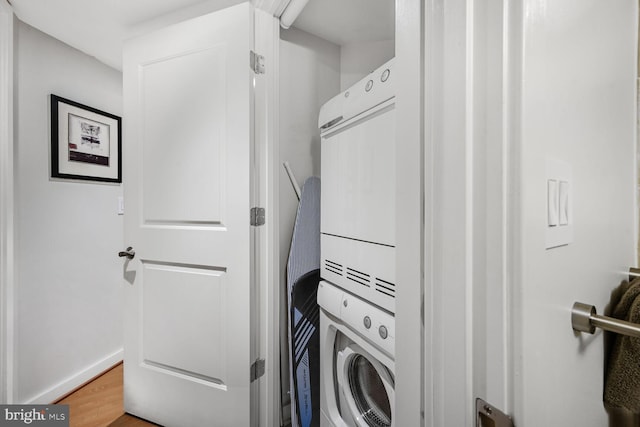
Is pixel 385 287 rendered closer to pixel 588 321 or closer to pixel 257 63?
pixel 588 321

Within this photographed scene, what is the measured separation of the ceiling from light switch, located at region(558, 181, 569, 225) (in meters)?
1.39

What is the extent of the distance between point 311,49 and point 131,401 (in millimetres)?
2268

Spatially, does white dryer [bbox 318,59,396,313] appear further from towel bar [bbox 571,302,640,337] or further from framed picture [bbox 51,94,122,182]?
framed picture [bbox 51,94,122,182]

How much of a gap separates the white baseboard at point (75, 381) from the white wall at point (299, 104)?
57.6 inches

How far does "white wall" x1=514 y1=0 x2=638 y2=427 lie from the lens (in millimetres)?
388

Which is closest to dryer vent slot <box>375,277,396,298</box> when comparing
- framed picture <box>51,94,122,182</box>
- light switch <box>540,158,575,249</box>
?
light switch <box>540,158,575,249</box>

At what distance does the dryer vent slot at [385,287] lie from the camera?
0.92 metres

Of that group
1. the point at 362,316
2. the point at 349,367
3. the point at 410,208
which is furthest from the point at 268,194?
the point at 410,208

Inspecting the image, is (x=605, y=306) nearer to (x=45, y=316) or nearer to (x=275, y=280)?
(x=275, y=280)

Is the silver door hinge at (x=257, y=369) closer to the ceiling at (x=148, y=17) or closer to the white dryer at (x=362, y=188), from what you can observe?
the white dryer at (x=362, y=188)

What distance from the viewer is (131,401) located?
172 cm

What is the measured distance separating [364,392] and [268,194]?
97 cm

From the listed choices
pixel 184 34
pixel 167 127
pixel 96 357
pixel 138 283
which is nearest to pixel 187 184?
pixel 167 127

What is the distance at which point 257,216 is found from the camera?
1468 millimetres
